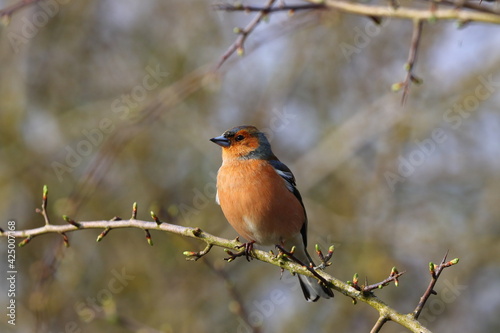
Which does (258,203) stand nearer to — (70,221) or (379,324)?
(70,221)

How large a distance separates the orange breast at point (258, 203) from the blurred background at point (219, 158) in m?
3.88

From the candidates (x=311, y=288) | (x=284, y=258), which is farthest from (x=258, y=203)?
(x=284, y=258)

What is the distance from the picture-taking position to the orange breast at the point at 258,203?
611 centimetres

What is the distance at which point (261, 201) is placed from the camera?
20.1 feet

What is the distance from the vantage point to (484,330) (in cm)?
1138

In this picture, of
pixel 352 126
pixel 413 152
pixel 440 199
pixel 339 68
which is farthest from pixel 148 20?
pixel 440 199

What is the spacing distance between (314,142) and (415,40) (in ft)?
31.0

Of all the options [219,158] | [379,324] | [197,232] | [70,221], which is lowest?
[379,324]

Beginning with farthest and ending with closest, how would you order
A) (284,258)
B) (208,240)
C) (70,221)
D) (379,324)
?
(284,258)
(208,240)
(70,221)
(379,324)

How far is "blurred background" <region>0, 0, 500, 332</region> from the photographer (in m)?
11.1

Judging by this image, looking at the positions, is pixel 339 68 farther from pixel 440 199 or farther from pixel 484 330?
pixel 484 330

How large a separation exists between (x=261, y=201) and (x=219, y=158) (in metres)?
6.19

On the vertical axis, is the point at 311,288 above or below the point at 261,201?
below

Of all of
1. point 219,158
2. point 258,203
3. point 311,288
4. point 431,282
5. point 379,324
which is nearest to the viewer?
point 431,282
